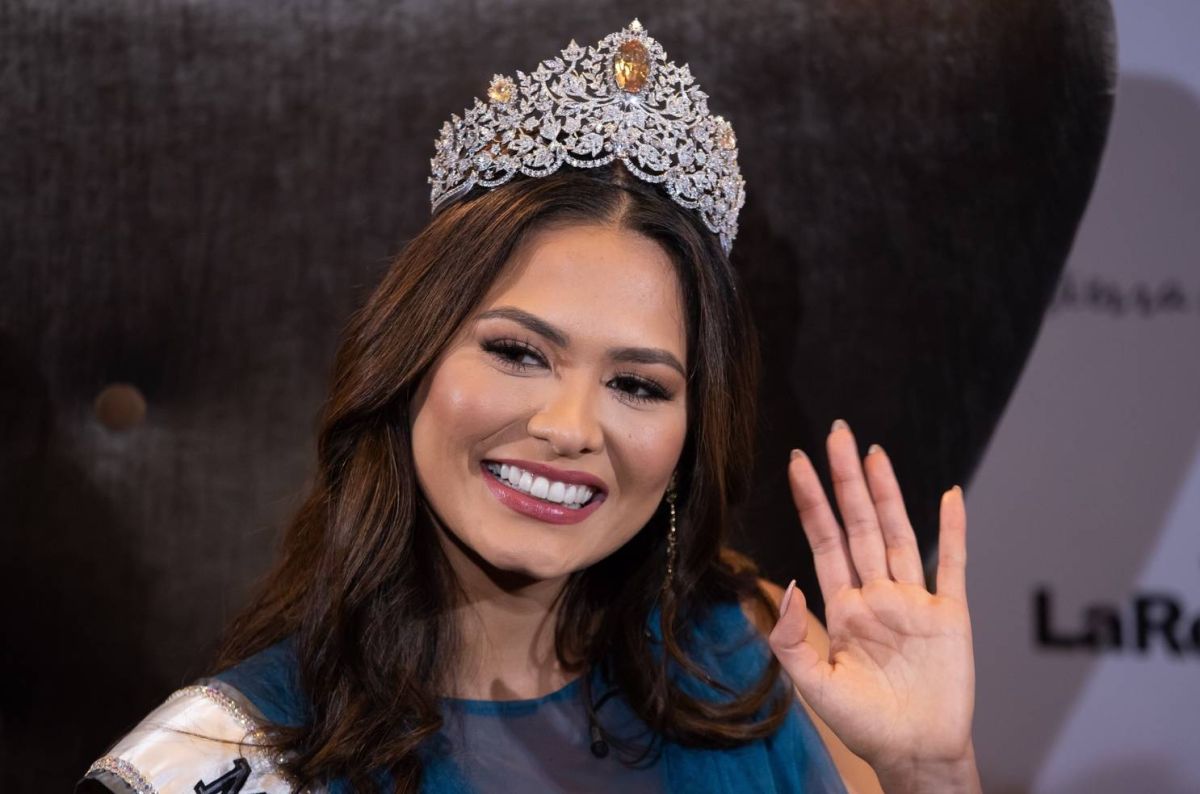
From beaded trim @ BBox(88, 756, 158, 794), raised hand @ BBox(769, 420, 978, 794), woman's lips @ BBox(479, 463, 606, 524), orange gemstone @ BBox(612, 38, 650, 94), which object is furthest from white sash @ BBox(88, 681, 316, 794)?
orange gemstone @ BBox(612, 38, 650, 94)

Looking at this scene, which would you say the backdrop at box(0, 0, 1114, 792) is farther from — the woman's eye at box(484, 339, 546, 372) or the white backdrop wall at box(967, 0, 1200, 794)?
the woman's eye at box(484, 339, 546, 372)

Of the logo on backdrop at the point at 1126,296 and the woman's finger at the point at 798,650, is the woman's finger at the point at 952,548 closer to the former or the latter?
the woman's finger at the point at 798,650

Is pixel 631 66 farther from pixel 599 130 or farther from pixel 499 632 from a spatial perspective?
pixel 499 632

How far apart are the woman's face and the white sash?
323 millimetres

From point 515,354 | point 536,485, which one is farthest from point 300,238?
point 536,485

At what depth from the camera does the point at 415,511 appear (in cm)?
156

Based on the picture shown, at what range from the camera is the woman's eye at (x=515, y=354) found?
1.47 m

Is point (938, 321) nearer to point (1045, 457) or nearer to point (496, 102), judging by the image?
point (1045, 457)

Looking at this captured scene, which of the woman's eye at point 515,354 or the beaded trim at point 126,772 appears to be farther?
the woman's eye at point 515,354

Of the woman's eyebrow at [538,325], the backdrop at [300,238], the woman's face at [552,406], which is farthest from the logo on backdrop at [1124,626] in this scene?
the woman's eyebrow at [538,325]

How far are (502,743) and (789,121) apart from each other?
97 centimetres

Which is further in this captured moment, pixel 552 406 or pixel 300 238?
pixel 300 238

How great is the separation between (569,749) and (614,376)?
19.2 inches

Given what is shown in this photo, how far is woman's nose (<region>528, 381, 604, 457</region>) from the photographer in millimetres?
1444
